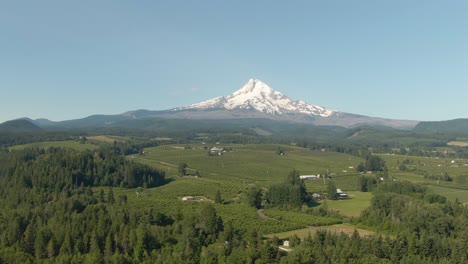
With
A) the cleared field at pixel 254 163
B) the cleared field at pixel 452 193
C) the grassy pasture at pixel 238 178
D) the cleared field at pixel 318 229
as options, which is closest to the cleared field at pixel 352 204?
the grassy pasture at pixel 238 178

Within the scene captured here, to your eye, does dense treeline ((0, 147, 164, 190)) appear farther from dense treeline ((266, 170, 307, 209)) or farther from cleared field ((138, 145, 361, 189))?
dense treeline ((266, 170, 307, 209))

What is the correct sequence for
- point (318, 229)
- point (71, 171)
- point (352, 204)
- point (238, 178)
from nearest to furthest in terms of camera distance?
point (318, 229) → point (352, 204) → point (71, 171) → point (238, 178)

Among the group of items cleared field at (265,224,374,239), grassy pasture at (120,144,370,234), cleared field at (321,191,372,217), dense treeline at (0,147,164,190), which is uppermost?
dense treeline at (0,147,164,190)

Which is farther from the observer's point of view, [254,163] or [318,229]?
[254,163]

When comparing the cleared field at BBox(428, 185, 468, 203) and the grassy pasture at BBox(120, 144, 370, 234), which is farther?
the cleared field at BBox(428, 185, 468, 203)

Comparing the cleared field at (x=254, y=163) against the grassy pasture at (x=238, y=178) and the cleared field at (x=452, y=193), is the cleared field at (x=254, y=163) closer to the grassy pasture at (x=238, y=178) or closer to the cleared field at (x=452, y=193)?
the grassy pasture at (x=238, y=178)

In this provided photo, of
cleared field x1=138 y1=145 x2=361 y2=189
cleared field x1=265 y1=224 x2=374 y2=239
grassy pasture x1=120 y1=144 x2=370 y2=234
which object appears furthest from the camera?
cleared field x1=138 y1=145 x2=361 y2=189

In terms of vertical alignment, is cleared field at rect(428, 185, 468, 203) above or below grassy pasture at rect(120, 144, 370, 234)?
below

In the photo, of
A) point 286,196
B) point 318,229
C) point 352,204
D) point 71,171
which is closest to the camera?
point 318,229

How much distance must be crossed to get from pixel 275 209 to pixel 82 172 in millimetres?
43141

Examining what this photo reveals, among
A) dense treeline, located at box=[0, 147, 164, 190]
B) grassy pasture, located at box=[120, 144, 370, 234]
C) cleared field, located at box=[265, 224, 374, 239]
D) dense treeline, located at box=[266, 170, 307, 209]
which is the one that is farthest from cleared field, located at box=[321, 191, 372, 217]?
dense treeline, located at box=[0, 147, 164, 190]

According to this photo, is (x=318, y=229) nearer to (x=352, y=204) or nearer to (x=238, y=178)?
(x=352, y=204)

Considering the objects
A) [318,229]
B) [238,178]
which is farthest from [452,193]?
[238,178]

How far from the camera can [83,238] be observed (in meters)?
44.8
